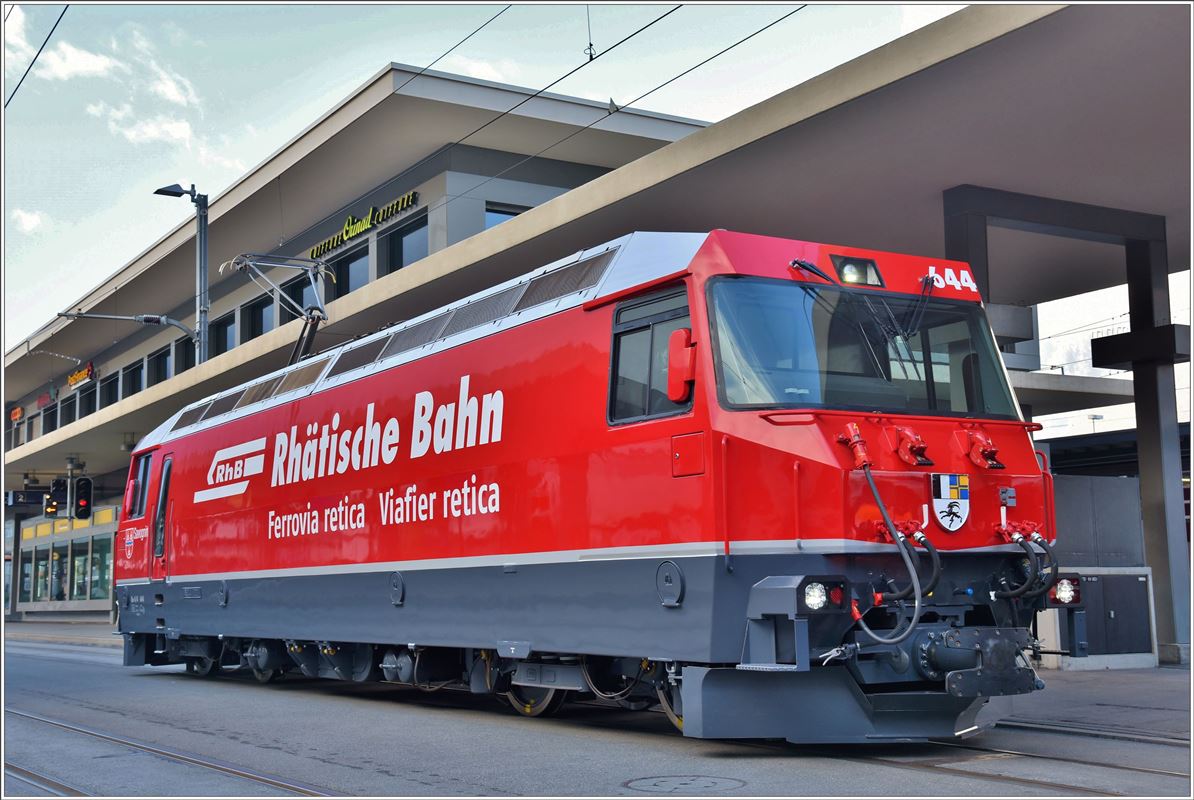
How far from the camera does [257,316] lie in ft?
122

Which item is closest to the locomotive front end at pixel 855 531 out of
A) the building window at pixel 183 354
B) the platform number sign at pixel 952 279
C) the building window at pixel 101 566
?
the platform number sign at pixel 952 279

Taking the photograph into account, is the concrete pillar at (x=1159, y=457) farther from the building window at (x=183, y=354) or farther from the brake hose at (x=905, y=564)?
the building window at (x=183, y=354)

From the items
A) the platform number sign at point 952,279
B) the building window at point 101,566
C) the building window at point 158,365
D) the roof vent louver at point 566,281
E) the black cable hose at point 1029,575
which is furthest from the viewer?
the building window at point 101,566

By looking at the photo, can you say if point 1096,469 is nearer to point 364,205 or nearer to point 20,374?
point 364,205

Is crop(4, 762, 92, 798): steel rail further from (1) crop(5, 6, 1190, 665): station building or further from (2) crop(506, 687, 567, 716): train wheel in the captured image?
(1) crop(5, 6, 1190, 665): station building

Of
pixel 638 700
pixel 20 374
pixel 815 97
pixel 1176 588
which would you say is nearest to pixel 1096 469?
pixel 1176 588

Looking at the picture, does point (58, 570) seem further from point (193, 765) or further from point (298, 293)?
point (193, 765)

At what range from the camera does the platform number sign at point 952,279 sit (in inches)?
398

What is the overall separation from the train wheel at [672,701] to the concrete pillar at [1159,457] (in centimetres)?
1074

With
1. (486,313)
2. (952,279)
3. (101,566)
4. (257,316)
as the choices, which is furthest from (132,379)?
(952,279)

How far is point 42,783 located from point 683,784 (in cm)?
429

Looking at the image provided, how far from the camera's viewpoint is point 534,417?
423 inches

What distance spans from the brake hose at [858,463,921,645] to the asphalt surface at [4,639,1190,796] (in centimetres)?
84

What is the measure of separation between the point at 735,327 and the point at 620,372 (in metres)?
1.17
